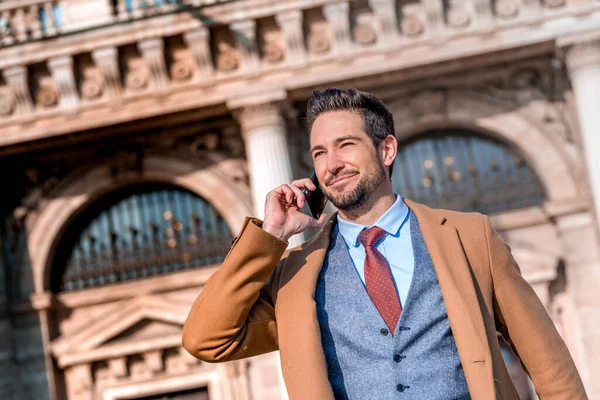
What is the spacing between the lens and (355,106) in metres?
2.96

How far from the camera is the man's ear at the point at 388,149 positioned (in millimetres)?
3023

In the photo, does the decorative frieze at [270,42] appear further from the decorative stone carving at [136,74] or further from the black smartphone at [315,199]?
the black smartphone at [315,199]

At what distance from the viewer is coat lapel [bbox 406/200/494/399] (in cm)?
260

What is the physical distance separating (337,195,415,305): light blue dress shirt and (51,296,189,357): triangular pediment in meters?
8.83

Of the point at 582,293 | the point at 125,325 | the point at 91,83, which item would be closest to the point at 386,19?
the point at 91,83

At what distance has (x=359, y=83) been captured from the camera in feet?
35.4

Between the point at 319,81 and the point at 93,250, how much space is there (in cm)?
419

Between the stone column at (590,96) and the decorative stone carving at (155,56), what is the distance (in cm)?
483

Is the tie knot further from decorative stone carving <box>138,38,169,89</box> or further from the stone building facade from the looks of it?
decorative stone carving <box>138,38,169,89</box>

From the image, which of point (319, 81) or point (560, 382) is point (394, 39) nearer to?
point (319, 81)

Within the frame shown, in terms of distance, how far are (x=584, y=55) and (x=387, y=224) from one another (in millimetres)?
8214

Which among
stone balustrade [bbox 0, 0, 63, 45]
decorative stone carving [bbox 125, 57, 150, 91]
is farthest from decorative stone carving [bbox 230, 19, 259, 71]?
stone balustrade [bbox 0, 0, 63, 45]

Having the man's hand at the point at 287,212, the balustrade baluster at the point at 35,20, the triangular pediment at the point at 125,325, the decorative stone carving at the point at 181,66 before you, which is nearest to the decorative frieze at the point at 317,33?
the decorative stone carving at the point at 181,66

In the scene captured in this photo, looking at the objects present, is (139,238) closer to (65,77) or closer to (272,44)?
(65,77)
